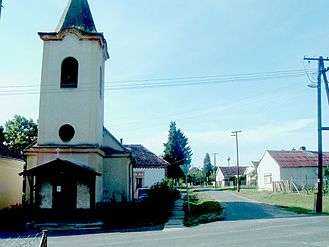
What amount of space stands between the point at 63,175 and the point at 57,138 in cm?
285

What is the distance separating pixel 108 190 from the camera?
27.0 m

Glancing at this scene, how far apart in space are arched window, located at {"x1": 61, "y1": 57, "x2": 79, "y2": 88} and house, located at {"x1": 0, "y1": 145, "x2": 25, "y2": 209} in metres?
6.59

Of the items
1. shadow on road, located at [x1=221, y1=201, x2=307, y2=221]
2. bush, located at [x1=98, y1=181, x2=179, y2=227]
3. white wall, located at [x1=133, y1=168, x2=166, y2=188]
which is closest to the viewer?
bush, located at [x1=98, y1=181, x2=179, y2=227]

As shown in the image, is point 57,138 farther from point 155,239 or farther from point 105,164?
point 155,239

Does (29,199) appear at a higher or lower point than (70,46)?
lower

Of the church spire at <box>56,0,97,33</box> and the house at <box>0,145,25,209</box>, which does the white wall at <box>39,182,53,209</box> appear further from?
the church spire at <box>56,0,97,33</box>

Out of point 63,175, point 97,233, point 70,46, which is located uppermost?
point 70,46

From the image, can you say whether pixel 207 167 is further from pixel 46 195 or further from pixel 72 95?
pixel 46 195

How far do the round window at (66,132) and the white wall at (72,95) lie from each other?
0.68 ft

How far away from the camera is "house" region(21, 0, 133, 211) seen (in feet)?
79.5

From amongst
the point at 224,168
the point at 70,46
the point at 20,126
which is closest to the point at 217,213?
the point at 70,46

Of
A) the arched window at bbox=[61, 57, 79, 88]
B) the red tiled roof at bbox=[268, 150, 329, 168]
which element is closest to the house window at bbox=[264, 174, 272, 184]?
the red tiled roof at bbox=[268, 150, 329, 168]

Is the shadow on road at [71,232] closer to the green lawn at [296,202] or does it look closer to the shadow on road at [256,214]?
the shadow on road at [256,214]

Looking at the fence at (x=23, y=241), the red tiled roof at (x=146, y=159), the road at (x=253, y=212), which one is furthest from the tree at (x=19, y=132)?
the fence at (x=23, y=241)
